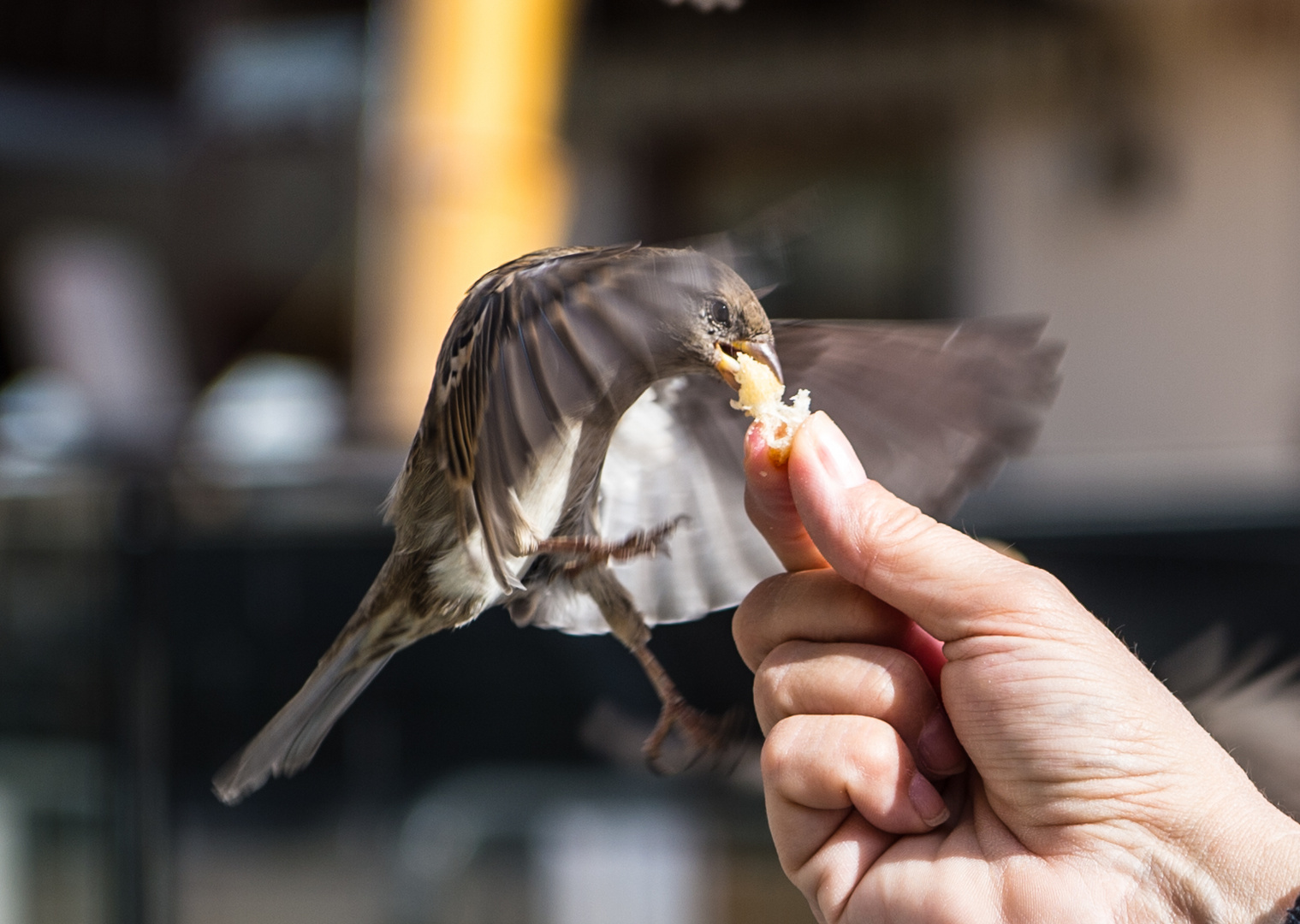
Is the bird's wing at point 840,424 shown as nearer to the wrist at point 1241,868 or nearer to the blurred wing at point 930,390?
the blurred wing at point 930,390

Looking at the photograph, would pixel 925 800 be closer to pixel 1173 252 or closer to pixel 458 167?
pixel 458 167

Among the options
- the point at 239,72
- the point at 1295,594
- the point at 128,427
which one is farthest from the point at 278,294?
the point at 1295,594

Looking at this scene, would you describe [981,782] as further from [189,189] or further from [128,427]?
[189,189]

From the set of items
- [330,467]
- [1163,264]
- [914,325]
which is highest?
[914,325]

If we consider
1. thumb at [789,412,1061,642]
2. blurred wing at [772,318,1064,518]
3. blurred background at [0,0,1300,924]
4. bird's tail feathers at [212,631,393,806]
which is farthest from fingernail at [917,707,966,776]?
bird's tail feathers at [212,631,393,806]

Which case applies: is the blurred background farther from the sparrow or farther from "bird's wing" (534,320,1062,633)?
"bird's wing" (534,320,1062,633)

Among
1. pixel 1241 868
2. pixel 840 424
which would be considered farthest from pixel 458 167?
pixel 1241 868
